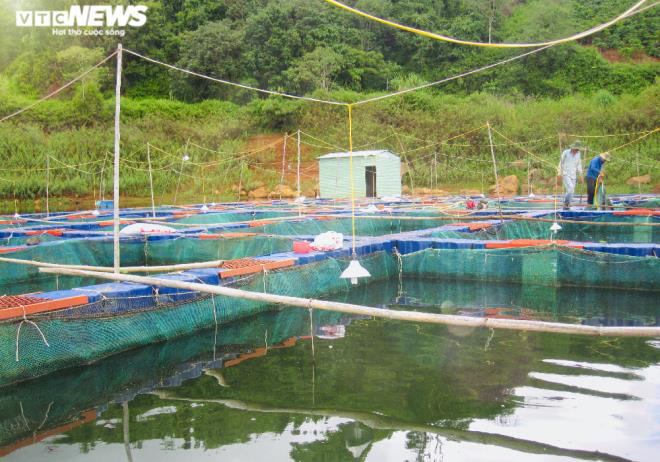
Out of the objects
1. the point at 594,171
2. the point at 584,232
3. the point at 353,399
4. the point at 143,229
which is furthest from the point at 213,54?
the point at 353,399

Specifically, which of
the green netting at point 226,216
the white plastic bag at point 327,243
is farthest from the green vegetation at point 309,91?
the white plastic bag at point 327,243

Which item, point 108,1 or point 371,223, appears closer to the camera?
point 371,223

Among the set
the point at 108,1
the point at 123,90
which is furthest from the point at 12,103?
the point at 108,1

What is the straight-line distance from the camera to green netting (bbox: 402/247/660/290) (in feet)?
28.5

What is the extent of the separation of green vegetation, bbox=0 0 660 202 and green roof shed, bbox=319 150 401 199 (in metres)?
1.98

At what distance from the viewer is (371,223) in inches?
604

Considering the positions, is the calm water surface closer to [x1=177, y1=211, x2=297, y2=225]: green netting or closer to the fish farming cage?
the fish farming cage

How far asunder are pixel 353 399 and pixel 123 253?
329 inches

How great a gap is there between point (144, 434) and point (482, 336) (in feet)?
12.6

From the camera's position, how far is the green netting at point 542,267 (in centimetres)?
868

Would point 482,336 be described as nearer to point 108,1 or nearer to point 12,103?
point 12,103

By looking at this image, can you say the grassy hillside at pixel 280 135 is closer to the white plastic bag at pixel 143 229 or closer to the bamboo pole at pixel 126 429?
the white plastic bag at pixel 143 229

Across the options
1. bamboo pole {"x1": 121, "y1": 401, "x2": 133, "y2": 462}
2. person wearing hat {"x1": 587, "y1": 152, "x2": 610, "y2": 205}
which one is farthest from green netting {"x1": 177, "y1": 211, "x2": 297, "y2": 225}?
bamboo pole {"x1": 121, "y1": 401, "x2": 133, "y2": 462}

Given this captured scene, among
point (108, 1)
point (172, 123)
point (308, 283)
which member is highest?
point (108, 1)
